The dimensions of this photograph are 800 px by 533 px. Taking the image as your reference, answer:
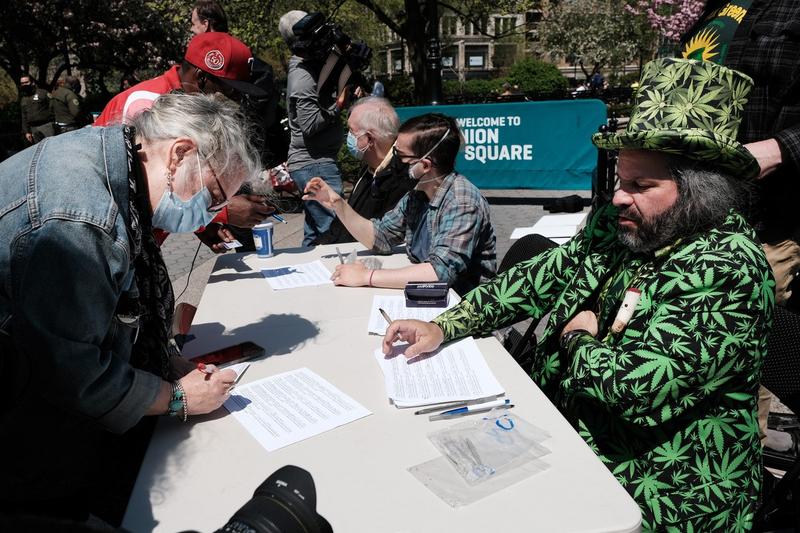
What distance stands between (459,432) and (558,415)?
0.27 m

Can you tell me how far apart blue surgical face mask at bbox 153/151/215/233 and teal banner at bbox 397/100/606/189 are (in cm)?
628

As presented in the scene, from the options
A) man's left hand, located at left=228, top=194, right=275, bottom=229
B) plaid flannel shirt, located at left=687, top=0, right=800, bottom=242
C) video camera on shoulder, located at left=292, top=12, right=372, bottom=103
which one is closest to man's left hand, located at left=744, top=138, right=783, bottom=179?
plaid flannel shirt, located at left=687, top=0, right=800, bottom=242

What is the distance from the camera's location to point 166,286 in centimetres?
189

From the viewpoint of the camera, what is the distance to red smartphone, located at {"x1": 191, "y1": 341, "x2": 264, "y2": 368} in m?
2.00

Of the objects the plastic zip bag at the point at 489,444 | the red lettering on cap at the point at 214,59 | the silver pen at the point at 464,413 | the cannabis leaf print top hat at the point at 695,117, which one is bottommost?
the silver pen at the point at 464,413

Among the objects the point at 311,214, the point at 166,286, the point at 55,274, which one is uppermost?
the point at 55,274

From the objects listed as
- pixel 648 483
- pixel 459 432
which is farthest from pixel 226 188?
pixel 648 483

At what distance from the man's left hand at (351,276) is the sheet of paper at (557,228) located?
0.83 meters

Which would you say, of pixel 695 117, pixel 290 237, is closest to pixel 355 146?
pixel 695 117

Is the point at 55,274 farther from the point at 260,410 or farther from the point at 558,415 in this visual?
the point at 558,415

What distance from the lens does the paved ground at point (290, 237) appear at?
18.4ft

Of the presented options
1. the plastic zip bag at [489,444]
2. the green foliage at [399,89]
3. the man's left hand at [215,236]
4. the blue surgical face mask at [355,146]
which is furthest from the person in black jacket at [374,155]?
the green foliage at [399,89]

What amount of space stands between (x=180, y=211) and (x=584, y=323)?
125 cm

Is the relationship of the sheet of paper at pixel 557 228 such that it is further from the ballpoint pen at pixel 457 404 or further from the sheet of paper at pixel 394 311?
the ballpoint pen at pixel 457 404
